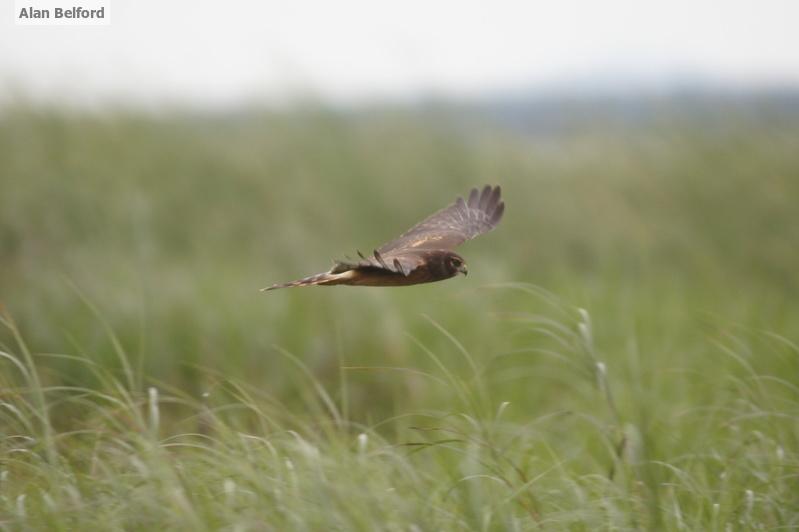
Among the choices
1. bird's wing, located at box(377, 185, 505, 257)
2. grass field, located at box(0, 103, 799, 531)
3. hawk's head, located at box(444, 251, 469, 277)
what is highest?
bird's wing, located at box(377, 185, 505, 257)

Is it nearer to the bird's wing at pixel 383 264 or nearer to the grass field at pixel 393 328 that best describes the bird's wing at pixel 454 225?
the bird's wing at pixel 383 264

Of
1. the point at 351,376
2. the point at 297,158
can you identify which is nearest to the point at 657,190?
the point at 297,158

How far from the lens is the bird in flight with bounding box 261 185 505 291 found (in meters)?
1.80

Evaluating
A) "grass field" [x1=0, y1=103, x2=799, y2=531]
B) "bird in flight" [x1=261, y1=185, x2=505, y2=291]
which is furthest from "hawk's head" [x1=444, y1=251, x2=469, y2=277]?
"grass field" [x1=0, y1=103, x2=799, y2=531]

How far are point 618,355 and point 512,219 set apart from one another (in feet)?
6.66

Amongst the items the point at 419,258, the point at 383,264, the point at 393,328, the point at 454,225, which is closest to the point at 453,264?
the point at 419,258

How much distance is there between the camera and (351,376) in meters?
6.42

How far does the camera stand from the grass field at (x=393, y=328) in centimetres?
289

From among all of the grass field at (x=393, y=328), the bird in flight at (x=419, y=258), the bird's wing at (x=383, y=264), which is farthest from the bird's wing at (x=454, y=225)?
the grass field at (x=393, y=328)

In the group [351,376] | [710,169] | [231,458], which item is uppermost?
[710,169]

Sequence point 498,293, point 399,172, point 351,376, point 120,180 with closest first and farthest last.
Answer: point 351,376 < point 498,293 < point 120,180 < point 399,172

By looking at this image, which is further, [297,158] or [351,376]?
[297,158]

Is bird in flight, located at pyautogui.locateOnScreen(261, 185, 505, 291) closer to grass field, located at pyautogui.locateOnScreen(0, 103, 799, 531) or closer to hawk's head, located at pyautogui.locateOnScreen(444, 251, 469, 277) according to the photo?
hawk's head, located at pyautogui.locateOnScreen(444, 251, 469, 277)

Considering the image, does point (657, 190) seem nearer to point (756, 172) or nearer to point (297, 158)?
point (756, 172)
